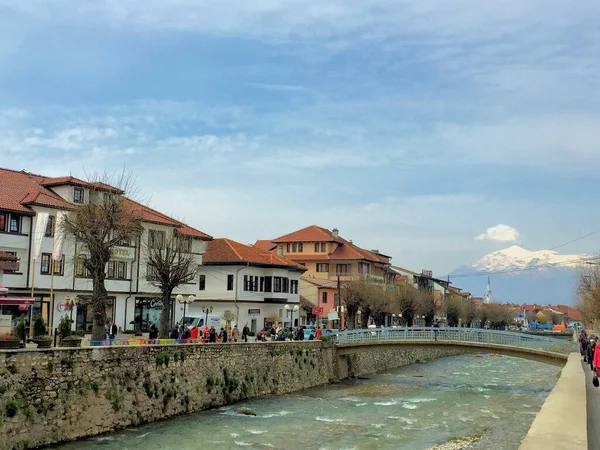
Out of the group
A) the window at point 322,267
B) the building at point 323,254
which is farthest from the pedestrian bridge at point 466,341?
the window at point 322,267

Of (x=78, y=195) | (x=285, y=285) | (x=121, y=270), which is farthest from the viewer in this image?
(x=285, y=285)

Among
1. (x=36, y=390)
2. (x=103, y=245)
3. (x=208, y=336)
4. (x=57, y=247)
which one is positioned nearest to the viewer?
(x=36, y=390)

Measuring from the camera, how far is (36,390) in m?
21.9

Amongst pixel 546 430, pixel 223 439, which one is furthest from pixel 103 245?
pixel 546 430

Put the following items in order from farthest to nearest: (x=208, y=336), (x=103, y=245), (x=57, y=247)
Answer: (x=208, y=336) → (x=57, y=247) → (x=103, y=245)

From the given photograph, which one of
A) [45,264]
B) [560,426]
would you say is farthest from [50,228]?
[560,426]

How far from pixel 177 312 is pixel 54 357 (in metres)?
31.0

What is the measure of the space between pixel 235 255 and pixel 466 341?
22.6 m

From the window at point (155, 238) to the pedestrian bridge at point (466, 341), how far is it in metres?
14.4

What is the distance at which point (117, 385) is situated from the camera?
84.4 ft

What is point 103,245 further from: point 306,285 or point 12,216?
point 306,285

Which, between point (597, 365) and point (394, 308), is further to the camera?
point (394, 308)

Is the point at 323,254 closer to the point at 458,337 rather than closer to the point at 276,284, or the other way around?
A: the point at 276,284

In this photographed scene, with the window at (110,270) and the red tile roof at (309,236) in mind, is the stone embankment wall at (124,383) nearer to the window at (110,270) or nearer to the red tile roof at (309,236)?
the window at (110,270)
